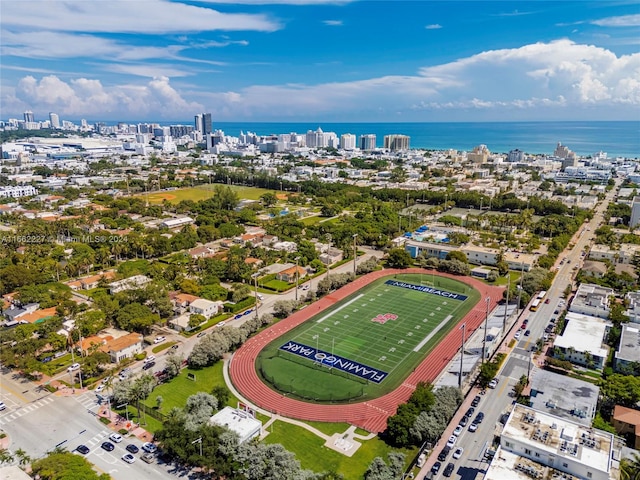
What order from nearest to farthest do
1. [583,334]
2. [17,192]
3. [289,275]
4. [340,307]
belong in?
1. [583,334]
2. [340,307]
3. [289,275]
4. [17,192]

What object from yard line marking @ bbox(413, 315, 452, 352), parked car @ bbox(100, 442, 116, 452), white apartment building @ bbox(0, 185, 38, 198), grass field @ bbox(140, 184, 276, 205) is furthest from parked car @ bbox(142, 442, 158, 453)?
white apartment building @ bbox(0, 185, 38, 198)

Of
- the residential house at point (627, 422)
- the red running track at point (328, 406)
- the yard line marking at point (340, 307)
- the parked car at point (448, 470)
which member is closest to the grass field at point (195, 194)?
the yard line marking at point (340, 307)

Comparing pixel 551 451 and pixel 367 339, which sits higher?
pixel 551 451

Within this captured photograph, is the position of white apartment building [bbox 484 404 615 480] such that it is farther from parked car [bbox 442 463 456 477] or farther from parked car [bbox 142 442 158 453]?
parked car [bbox 142 442 158 453]

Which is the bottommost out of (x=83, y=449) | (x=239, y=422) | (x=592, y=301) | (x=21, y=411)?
(x=21, y=411)

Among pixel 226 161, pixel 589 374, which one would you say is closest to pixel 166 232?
pixel 589 374

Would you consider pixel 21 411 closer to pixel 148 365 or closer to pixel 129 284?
pixel 148 365

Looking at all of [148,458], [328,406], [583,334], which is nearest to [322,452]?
[328,406]

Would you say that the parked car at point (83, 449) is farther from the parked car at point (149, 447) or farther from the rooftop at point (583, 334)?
the rooftop at point (583, 334)
